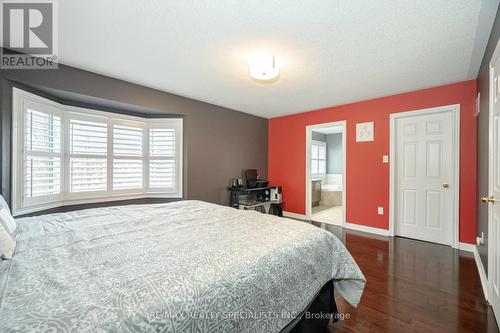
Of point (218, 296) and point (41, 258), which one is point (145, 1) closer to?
point (41, 258)

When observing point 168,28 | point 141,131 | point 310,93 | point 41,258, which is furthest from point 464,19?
point 141,131

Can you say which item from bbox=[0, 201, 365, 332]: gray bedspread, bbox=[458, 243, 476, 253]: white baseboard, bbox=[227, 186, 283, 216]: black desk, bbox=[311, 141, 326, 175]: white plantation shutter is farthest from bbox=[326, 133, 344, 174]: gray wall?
bbox=[0, 201, 365, 332]: gray bedspread

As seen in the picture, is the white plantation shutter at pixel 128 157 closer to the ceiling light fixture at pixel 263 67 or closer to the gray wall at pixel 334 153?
the ceiling light fixture at pixel 263 67

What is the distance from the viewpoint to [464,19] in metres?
1.77

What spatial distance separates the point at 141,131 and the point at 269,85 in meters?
2.35

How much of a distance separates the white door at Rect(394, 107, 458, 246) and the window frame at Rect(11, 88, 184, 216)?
375cm

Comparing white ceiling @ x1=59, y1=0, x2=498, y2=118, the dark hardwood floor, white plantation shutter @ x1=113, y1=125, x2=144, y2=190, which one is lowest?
the dark hardwood floor

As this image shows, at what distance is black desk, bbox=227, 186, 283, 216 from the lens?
4.40m

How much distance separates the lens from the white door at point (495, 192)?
157 centimetres

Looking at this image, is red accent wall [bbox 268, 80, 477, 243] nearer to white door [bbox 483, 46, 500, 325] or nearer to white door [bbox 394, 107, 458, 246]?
white door [bbox 394, 107, 458, 246]

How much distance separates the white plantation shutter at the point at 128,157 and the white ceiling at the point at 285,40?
93 cm

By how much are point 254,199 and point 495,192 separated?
377 cm

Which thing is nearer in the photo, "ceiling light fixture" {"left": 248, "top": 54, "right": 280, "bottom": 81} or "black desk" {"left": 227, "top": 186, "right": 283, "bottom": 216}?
"ceiling light fixture" {"left": 248, "top": 54, "right": 280, "bottom": 81}

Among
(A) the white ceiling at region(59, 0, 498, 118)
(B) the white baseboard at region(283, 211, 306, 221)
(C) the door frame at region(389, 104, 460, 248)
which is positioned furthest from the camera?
(B) the white baseboard at region(283, 211, 306, 221)
